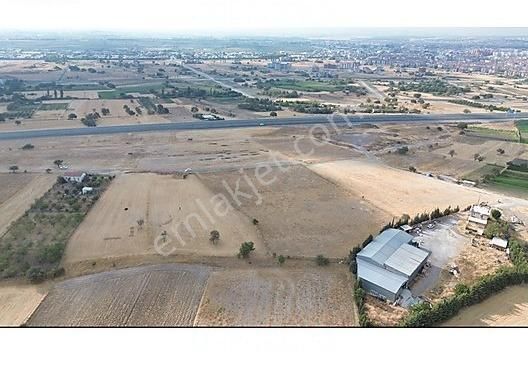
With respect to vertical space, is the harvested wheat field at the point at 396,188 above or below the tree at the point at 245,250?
below

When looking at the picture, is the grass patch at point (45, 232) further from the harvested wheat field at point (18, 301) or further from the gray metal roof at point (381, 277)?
the gray metal roof at point (381, 277)

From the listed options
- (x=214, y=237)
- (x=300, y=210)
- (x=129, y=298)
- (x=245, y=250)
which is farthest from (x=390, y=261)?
(x=129, y=298)

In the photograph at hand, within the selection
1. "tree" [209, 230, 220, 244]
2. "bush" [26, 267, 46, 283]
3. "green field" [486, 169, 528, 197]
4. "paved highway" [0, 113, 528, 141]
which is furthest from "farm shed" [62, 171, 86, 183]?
"green field" [486, 169, 528, 197]

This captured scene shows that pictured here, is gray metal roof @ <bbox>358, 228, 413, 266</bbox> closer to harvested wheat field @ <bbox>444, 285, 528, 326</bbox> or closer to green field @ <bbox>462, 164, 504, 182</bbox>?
harvested wheat field @ <bbox>444, 285, 528, 326</bbox>

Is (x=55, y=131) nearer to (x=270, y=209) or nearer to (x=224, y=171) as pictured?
(x=224, y=171)

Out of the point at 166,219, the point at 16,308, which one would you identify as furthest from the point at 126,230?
the point at 16,308

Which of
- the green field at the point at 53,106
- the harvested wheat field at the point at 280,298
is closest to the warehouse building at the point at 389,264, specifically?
the harvested wheat field at the point at 280,298
